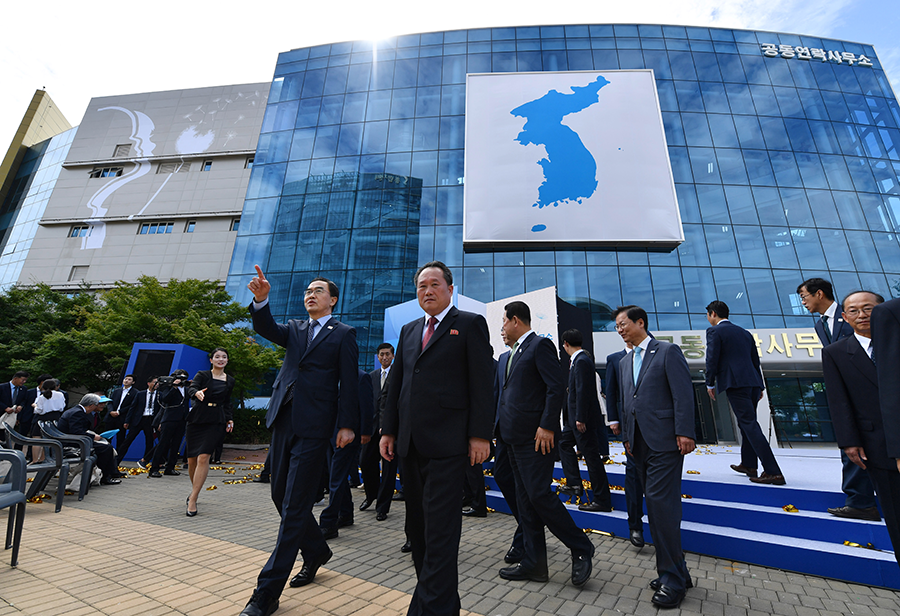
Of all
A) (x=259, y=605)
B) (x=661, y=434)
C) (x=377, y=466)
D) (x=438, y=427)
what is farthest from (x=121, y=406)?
(x=661, y=434)

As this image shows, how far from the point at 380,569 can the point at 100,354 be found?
20.0m

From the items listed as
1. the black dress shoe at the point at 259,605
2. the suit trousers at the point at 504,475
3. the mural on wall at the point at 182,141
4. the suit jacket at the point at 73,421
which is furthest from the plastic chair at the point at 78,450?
the mural on wall at the point at 182,141

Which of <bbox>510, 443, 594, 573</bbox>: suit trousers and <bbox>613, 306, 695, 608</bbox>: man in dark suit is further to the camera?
<bbox>510, 443, 594, 573</bbox>: suit trousers

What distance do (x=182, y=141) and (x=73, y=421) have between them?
32951 mm

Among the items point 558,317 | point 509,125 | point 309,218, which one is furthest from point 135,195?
point 558,317

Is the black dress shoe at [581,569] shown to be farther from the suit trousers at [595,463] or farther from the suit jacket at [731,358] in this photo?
the suit jacket at [731,358]

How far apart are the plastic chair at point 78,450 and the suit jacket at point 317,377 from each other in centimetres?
540

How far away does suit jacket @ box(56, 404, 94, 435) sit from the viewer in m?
6.41

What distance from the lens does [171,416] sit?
28.1 feet

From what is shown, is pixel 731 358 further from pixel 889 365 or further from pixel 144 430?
pixel 144 430

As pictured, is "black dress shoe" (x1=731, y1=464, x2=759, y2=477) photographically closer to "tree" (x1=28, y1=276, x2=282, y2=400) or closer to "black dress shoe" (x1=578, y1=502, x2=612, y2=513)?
"black dress shoe" (x1=578, y1=502, x2=612, y2=513)

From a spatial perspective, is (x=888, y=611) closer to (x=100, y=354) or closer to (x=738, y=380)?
(x=738, y=380)

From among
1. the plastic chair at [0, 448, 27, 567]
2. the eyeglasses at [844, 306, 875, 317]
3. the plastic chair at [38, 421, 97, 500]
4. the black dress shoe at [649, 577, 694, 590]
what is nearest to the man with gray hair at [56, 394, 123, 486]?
the plastic chair at [38, 421, 97, 500]

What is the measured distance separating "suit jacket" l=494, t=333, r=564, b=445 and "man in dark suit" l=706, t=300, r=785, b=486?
249cm
